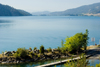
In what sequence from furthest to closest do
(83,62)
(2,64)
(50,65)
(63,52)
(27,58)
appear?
(63,52), (27,58), (2,64), (50,65), (83,62)

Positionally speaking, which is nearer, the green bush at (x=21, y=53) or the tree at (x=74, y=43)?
the green bush at (x=21, y=53)

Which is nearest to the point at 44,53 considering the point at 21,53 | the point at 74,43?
the point at 21,53

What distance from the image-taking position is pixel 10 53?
117 feet

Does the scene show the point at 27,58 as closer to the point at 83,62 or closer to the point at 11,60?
the point at 11,60

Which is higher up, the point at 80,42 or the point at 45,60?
the point at 80,42

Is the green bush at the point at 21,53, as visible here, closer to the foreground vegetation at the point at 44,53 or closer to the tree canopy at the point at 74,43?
the foreground vegetation at the point at 44,53

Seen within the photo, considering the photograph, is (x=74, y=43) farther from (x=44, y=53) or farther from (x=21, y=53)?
(x=21, y=53)

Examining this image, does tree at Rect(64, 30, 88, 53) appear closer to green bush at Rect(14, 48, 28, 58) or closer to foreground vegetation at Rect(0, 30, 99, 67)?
foreground vegetation at Rect(0, 30, 99, 67)

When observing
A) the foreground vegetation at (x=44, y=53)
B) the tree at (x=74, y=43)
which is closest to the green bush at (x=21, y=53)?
the foreground vegetation at (x=44, y=53)

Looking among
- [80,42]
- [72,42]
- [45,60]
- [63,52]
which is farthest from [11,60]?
[80,42]

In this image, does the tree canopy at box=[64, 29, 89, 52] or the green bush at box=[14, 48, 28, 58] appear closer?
the green bush at box=[14, 48, 28, 58]

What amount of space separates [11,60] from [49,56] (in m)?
9.05

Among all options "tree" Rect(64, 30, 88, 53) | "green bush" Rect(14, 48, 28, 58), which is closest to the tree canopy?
"tree" Rect(64, 30, 88, 53)

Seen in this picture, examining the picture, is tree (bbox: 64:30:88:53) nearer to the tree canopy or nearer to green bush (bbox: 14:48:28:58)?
the tree canopy
